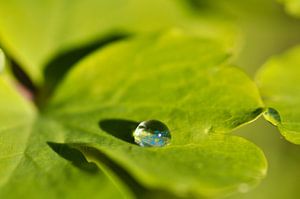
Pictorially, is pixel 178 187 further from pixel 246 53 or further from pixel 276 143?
pixel 246 53

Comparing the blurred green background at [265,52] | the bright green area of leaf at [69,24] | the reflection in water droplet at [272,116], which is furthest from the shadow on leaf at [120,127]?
the blurred green background at [265,52]

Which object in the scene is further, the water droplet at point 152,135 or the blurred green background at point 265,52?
the blurred green background at point 265,52

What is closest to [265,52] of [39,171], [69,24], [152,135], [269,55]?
[269,55]

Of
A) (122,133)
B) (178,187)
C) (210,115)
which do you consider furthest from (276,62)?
(178,187)


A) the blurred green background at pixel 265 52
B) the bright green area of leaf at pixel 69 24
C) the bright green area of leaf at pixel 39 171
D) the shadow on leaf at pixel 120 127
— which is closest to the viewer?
the bright green area of leaf at pixel 39 171

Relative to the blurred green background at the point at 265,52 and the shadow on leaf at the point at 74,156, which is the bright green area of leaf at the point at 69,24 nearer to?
the blurred green background at the point at 265,52

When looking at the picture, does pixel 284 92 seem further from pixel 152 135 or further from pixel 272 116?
pixel 152 135

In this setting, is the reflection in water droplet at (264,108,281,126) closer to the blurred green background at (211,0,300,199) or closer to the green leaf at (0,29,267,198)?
the green leaf at (0,29,267,198)
